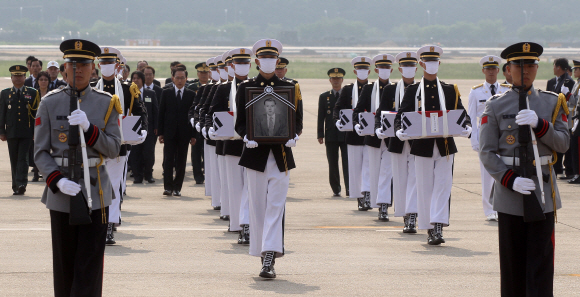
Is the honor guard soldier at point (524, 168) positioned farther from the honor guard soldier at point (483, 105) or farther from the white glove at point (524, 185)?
the honor guard soldier at point (483, 105)

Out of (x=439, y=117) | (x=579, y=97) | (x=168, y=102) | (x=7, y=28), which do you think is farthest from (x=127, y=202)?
(x=7, y=28)

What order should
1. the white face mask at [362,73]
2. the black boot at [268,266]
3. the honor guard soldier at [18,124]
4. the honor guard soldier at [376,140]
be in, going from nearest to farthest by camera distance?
the black boot at [268,266], the honor guard soldier at [376,140], the white face mask at [362,73], the honor guard soldier at [18,124]

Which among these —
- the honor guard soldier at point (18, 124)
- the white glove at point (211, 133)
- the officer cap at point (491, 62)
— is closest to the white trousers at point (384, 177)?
the officer cap at point (491, 62)

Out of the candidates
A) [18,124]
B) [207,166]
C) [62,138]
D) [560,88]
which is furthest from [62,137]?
[560,88]

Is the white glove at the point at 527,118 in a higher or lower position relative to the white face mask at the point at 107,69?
lower

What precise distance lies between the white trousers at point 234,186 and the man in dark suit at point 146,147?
5966 millimetres

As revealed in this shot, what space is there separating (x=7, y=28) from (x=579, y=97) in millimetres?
157083

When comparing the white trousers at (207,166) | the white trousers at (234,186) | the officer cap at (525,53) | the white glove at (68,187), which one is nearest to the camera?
the white glove at (68,187)

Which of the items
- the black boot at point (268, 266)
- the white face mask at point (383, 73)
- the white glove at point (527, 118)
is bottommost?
the black boot at point (268, 266)

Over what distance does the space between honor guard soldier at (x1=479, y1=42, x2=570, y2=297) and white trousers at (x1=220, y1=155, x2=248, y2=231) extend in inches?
168

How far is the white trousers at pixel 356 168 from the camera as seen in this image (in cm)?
1255

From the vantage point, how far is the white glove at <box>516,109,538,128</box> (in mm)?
5504

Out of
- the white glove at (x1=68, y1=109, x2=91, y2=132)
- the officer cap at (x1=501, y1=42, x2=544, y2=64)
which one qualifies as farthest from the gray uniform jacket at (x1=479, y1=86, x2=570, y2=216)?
the white glove at (x1=68, y1=109, x2=91, y2=132)

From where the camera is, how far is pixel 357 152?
12695mm
